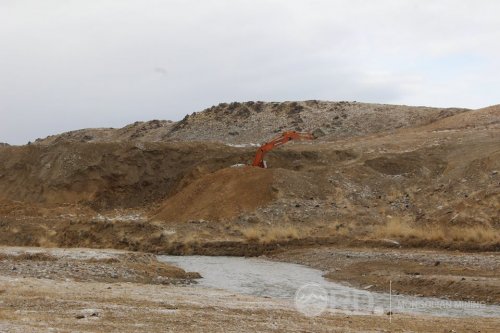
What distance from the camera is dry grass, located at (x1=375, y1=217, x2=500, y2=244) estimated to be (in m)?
28.0

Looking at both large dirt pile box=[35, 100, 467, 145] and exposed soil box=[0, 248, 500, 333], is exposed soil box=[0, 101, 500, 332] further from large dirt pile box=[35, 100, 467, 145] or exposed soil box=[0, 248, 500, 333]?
large dirt pile box=[35, 100, 467, 145]

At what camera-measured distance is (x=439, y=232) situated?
29.6 metres

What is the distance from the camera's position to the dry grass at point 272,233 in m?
32.8

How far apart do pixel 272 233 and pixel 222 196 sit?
5.98 m

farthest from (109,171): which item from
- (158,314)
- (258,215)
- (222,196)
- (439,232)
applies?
(158,314)

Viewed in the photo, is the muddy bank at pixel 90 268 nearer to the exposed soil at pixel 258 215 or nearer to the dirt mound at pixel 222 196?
the exposed soil at pixel 258 215

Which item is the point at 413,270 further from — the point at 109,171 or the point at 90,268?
the point at 109,171

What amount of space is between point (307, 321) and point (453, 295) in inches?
304

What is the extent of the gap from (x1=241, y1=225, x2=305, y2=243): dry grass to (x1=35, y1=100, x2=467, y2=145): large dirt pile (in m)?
30.6

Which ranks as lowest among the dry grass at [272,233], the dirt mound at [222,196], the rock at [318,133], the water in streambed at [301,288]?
the water in streambed at [301,288]

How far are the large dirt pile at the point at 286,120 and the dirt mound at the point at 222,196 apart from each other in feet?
78.2

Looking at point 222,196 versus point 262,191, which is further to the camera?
point 222,196

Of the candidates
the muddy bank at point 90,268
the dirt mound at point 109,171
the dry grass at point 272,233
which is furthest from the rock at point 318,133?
the muddy bank at point 90,268

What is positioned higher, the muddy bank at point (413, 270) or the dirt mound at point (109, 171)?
the dirt mound at point (109, 171)
